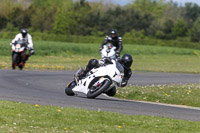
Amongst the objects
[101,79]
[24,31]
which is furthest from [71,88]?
[24,31]

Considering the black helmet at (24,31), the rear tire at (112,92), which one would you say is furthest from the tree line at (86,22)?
the rear tire at (112,92)

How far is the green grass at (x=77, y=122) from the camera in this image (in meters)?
8.09

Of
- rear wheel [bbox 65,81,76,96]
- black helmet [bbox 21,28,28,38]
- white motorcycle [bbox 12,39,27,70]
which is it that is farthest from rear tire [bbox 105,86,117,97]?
white motorcycle [bbox 12,39,27,70]

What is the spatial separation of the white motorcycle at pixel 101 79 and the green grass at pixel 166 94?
7.09ft

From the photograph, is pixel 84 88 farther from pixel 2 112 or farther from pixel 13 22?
pixel 13 22

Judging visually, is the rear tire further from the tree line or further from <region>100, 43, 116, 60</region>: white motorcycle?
the tree line

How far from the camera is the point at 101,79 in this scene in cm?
1252

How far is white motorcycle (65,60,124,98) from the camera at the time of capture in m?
12.5

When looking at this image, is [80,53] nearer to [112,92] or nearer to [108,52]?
[108,52]

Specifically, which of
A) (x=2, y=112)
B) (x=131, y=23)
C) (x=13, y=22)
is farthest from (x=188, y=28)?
(x=2, y=112)

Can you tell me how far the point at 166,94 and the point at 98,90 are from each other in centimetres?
321

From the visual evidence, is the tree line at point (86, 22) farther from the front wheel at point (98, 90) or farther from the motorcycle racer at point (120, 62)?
the front wheel at point (98, 90)

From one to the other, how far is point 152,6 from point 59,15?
63.3m

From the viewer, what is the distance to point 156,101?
46.2 feet
